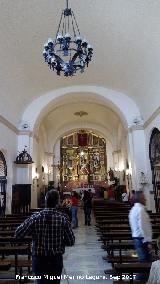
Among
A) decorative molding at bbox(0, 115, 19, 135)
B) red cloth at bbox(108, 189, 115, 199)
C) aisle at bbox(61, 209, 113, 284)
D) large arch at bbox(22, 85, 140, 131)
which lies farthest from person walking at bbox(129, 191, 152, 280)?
red cloth at bbox(108, 189, 115, 199)

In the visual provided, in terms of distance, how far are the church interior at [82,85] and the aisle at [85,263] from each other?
2cm

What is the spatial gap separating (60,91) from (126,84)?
345 centimetres

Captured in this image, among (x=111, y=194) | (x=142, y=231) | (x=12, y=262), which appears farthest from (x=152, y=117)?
(x=111, y=194)

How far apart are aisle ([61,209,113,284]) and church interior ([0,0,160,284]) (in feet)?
0.07

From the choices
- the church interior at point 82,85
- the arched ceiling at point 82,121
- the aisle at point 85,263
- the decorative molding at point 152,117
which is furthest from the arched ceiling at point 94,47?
the aisle at point 85,263

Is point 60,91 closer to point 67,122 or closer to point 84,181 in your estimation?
point 67,122

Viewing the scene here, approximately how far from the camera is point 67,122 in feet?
69.8

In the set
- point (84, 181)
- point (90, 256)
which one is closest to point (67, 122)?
point (84, 181)

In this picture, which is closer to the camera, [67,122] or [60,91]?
[60,91]

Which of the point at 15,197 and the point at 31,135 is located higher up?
the point at 31,135

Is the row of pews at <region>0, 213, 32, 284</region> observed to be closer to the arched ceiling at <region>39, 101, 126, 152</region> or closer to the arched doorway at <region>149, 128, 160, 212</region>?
the arched doorway at <region>149, 128, 160, 212</region>

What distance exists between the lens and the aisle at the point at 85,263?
176 inches

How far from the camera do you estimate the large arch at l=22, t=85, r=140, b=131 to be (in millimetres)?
13414

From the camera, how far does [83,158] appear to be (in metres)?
24.9
